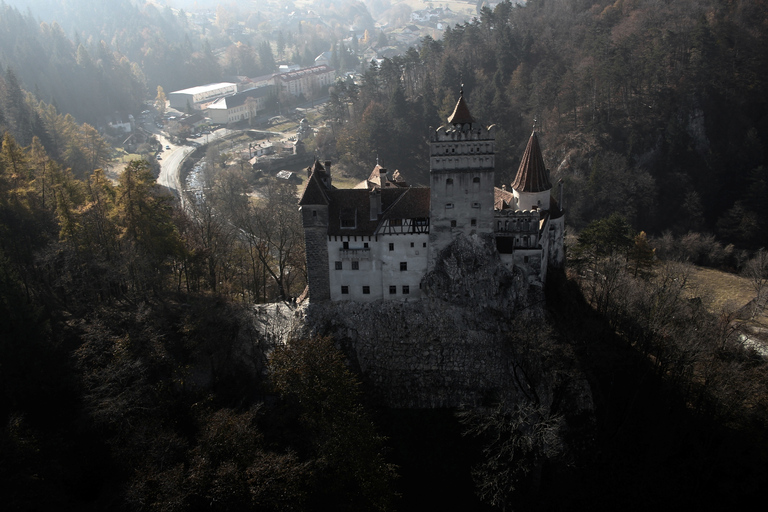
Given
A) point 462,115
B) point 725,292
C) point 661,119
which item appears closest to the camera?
point 462,115

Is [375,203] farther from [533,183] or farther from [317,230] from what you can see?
[533,183]

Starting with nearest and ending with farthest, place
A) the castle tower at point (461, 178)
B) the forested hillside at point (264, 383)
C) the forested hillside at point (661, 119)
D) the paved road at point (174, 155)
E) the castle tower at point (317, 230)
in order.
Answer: the forested hillside at point (264, 383), the castle tower at point (461, 178), the castle tower at point (317, 230), the forested hillside at point (661, 119), the paved road at point (174, 155)

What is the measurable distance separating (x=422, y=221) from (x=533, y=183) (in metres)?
8.74

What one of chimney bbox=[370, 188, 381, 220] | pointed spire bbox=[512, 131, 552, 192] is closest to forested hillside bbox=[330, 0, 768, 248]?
pointed spire bbox=[512, 131, 552, 192]

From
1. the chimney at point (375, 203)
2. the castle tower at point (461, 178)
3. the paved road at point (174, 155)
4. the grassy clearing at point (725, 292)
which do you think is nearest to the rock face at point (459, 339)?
the castle tower at point (461, 178)

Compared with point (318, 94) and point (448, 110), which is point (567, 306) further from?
point (318, 94)

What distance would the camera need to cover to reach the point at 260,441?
35562mm

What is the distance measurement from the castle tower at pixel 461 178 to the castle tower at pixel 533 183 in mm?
4436

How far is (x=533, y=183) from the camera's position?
140 feet

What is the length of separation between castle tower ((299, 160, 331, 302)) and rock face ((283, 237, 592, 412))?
1551mm

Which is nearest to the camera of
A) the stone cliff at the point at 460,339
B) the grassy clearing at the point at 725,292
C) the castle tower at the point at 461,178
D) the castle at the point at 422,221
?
the castle tower at the point at 461,178

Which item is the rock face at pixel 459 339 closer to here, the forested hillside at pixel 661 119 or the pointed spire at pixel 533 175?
the pointed spire at pixel 533 175

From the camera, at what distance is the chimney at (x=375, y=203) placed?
4050 cm

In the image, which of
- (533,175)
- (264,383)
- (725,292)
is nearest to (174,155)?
(264,383)
